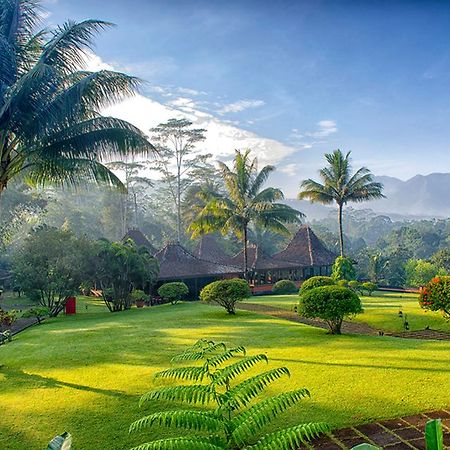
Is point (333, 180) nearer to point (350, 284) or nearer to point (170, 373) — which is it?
point (350, 284)

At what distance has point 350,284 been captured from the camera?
73.6 ft

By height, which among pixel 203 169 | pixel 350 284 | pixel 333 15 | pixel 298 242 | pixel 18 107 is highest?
pixel 203 169

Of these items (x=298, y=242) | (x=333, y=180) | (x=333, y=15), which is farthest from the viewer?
(x=298, y=242)

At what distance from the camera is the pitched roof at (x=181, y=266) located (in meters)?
25.6

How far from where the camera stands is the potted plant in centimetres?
2098

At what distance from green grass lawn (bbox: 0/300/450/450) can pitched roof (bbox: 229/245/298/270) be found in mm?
20891

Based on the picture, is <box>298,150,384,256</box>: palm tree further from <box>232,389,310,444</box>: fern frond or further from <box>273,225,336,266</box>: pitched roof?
<box>232,389,310,444</box>: fern frond

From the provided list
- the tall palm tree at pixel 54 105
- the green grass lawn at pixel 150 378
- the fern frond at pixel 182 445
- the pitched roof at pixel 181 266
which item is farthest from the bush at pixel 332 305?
the pitched roof at pixel 181 266

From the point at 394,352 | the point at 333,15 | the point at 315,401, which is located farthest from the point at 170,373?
the point at 333,15

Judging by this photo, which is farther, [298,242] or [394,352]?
[298,242]

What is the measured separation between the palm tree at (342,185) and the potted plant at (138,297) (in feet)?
46.4

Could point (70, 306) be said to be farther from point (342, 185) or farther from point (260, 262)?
point (342, 185)

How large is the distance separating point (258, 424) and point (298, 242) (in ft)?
111

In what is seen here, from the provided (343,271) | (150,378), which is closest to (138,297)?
(343,271)
